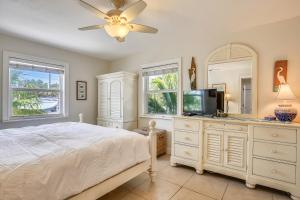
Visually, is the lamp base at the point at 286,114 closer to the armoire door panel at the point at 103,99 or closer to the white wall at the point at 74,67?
the armoire door panel at the point at 103,99

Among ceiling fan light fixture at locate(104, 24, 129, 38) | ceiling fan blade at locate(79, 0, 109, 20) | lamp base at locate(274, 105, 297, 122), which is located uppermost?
ceiling fan blade at locate(79, 0, 109, 20)

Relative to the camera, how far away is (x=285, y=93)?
2139 mm

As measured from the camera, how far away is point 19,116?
3.25m

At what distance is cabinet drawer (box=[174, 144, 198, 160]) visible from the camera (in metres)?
2.65

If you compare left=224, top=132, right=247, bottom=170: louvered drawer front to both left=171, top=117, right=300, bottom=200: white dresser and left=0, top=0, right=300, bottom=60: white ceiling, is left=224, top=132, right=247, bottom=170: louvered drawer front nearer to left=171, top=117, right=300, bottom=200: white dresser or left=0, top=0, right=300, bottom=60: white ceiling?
left=171, top=117, right=300, bottom=200: white dresser

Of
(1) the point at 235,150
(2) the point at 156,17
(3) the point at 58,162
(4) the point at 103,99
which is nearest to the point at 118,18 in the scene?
(2) the point at 156,17

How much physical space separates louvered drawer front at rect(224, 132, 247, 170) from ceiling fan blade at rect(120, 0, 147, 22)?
2.05 m

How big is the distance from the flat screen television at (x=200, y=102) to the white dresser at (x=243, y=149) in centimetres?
26

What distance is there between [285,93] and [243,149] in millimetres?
937

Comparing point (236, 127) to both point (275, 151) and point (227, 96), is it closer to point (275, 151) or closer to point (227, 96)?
point (275, 151)

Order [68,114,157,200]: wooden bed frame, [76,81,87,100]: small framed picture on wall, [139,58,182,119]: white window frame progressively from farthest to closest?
1. [76,81,87,100]: small framed picture on wall
2. [139,58,182,119]: white window frame
3. [68,114,157,200]: wooden bed frame

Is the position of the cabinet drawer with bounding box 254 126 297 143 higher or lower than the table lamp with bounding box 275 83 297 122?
lower

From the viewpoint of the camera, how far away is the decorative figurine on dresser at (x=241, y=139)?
197 centimetres

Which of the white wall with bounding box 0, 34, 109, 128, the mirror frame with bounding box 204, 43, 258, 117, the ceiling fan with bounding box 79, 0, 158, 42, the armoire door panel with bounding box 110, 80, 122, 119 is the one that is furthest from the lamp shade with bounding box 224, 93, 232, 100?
the white wall with bounding box 0, 34, 109, 128
